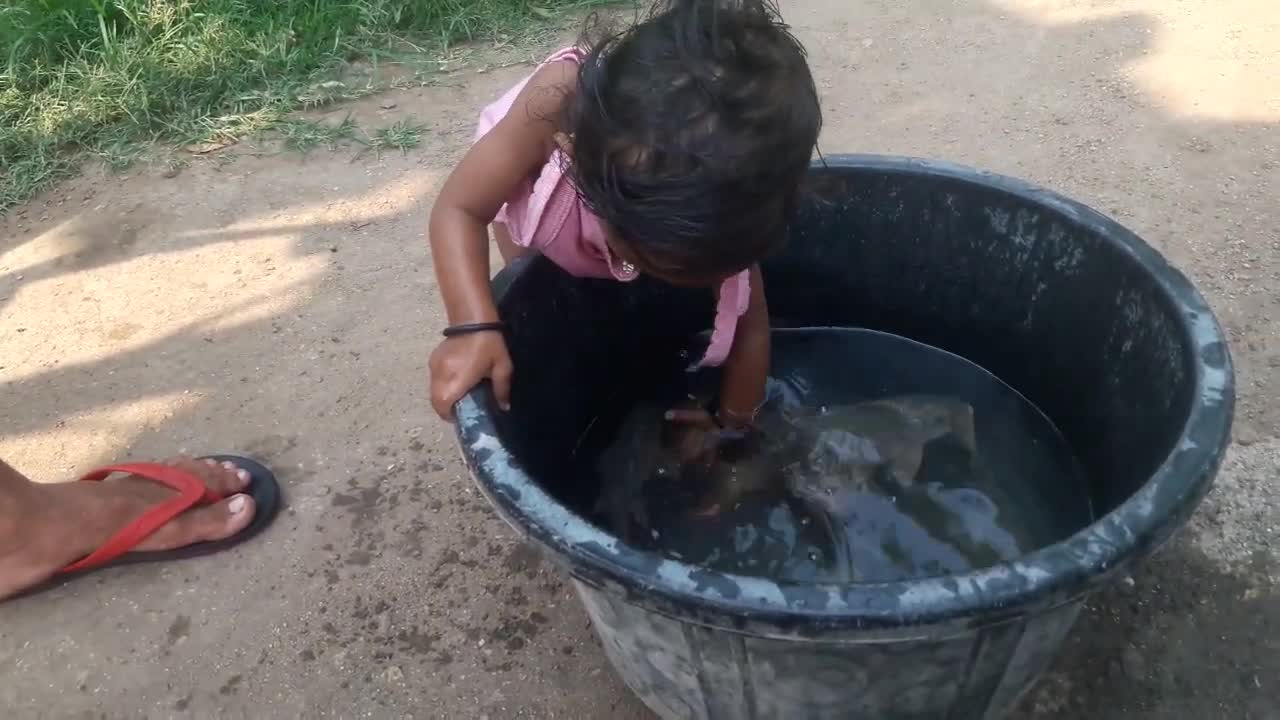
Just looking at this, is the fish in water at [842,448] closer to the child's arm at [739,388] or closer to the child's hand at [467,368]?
the child's arm at [739,388]

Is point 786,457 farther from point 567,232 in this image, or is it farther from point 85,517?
point 85,517

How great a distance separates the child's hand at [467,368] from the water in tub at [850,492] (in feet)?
1.29

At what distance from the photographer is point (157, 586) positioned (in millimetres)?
1558

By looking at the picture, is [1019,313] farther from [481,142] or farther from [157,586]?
[157,586]

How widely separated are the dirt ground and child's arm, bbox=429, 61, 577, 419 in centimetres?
48

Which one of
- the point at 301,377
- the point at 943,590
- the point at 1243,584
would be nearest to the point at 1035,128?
the point at 1243,584

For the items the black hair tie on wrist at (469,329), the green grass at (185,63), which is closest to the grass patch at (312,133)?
the green grass at (185,63)

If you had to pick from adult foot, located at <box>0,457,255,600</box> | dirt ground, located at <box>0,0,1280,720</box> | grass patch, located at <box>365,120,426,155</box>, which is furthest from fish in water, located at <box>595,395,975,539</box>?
grass patch, located at <box>365,120,426,155</box>

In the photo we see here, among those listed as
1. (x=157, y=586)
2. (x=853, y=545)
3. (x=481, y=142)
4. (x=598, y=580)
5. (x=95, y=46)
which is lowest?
(x=157, y=586)

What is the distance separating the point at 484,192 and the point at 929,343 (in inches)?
31.0

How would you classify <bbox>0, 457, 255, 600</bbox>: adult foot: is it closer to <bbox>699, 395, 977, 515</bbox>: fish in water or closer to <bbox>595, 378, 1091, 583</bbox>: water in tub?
<bbox>595, 378, 1091, 583</bbox>: water in tub

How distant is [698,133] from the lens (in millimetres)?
997

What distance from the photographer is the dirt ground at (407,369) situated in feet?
4.52

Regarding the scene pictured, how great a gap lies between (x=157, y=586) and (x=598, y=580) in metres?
1.01
